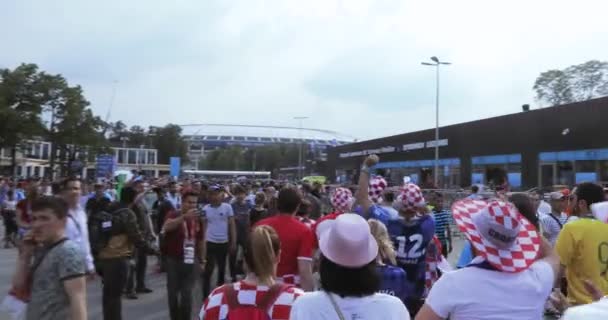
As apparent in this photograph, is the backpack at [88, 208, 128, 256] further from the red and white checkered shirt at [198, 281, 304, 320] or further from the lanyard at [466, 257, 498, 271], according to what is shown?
the lanyard at [466, 257, 498, 271]

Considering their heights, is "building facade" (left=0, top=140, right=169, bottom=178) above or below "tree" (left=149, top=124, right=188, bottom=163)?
below

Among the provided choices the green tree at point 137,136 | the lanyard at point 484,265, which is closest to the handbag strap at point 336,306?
the lanyard at point 484,265

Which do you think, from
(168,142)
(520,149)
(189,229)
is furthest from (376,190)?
(168,142)

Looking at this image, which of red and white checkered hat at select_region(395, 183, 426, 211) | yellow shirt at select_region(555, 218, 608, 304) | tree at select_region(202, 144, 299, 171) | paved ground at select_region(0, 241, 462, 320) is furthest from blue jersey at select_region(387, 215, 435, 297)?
tree at select_region(202, 144, 299, 171)

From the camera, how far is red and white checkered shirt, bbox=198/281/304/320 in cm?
316

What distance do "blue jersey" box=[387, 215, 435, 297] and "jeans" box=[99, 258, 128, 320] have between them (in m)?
3.19

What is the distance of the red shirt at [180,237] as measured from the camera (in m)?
7.19

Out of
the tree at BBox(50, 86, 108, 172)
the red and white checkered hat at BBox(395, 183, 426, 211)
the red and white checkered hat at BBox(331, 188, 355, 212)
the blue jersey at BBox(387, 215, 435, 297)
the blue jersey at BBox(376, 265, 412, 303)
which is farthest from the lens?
the tree at BBox(50, 86, 108, 172)

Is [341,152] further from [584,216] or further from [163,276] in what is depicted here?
[584,216]

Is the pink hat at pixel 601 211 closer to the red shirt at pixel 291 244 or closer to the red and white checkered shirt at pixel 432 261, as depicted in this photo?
the red and white checkered shirt at pixel 432 261

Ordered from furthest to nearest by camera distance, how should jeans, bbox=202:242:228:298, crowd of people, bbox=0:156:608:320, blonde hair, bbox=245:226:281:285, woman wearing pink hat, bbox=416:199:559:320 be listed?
1. jeans, bbox=202:242:228:298
2. blonde hair, bbox=245:226:281:285
3. woman wearing pink hat, bbox=416:199:559:320
4. crowd of people, bbox=0:156:608:320

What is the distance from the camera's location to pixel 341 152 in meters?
64.1

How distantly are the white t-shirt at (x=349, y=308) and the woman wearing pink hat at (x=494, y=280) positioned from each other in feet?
0.77

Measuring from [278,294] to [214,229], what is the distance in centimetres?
640
